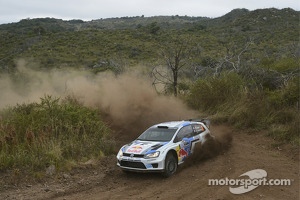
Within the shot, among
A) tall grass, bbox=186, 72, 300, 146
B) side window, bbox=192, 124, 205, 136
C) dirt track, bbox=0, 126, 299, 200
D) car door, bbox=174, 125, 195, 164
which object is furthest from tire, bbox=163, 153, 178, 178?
tall grass, bbox=186, 72, 300, 146

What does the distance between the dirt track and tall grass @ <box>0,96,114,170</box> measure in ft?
2.52

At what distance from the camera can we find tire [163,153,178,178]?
1184 centimetres

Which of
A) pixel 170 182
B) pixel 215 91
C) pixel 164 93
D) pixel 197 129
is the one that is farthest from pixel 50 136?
pixel 164 93

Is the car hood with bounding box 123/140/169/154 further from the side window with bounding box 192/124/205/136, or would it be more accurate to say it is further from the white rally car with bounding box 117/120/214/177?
the side window with bounding box 192/124/205/136

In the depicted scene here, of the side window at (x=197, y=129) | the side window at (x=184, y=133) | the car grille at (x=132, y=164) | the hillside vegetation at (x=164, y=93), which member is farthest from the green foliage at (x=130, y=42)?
the car grille at (x=132, y=164)

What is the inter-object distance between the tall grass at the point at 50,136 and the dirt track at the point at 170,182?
77cm

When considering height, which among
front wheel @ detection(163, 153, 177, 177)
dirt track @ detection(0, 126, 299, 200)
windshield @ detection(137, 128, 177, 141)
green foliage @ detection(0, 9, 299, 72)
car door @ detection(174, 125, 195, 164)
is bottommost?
dirt track @ detection(0, 126, 299, 200)

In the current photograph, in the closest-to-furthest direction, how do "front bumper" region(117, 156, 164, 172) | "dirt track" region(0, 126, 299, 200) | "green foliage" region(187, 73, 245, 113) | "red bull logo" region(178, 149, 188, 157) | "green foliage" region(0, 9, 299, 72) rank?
"dirt track" region(0, 126, 299, 200) → "front bumper" region(117, 156, 164, 172) → "red bull logo" region(178, 149, 188, 157) → "green foliage" region(187, 73, 245, 113) → "green foliage" region(0, 9, 299, 72)

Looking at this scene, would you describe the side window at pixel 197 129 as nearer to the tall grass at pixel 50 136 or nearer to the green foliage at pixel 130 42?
the tall grass at pixel 50 136

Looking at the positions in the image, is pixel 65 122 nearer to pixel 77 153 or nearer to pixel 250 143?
pixel 77 153

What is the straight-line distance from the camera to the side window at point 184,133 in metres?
13.0

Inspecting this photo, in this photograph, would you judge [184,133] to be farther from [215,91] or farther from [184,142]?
[215,91]

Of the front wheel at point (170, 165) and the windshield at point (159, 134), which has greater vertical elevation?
the windshield at point (159, 134)

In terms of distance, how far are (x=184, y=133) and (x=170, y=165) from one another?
176 centimetres
